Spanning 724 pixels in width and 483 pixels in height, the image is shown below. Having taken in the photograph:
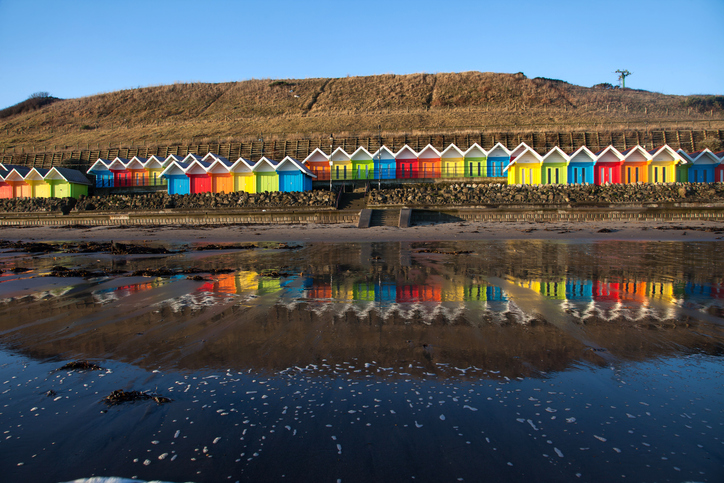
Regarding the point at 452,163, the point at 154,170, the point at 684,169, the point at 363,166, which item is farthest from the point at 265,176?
the point at 684,169

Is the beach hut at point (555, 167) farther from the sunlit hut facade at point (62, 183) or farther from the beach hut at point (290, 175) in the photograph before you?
the sunlit hut facade at point (62, 183)

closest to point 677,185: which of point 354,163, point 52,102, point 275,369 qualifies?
point 354,163

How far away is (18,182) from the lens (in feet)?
141

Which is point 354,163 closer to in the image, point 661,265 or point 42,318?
point 661,265

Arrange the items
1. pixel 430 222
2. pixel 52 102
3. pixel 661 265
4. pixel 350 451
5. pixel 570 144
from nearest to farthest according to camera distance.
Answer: pixel 350 451 < pixel 661 265 < pixel 430 222 < pixel 570 144 < pixel 52 102

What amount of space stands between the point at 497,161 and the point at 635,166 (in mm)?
11995

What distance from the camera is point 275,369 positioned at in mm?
3764

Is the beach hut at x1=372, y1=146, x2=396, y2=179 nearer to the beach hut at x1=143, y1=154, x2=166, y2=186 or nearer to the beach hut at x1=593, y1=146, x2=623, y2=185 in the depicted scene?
the beach hut at x1=593, y1=146, x2=623, y2=185

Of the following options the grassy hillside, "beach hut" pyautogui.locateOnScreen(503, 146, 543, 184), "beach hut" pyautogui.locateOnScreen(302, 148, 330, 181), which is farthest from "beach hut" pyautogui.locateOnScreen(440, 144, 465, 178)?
the grassy hillside

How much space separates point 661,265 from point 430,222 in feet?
58.8

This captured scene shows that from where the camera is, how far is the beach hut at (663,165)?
119ft

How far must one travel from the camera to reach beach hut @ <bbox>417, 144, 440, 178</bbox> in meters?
42.5

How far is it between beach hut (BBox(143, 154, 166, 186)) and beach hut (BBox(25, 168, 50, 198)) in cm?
926

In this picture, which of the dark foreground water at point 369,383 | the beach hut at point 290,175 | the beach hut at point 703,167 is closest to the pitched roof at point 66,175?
the beach hut at point 290,175
